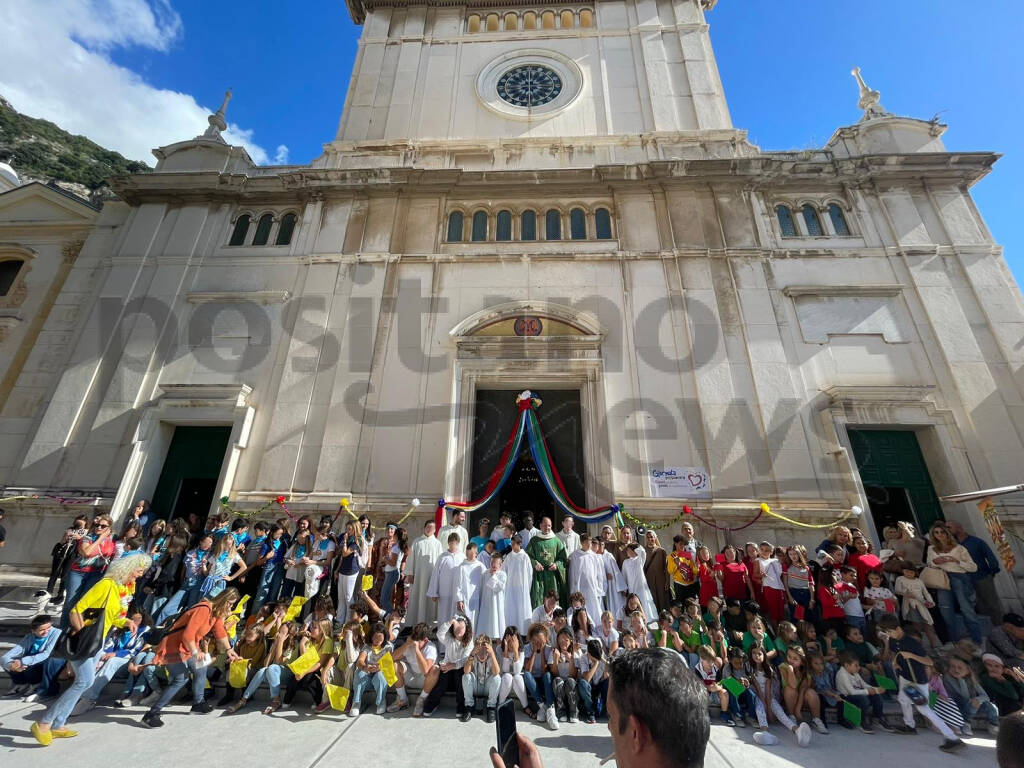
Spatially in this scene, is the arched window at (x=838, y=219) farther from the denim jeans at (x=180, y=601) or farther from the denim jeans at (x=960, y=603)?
the denim jeans at (x=180, y=601)

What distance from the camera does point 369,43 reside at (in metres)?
18.7

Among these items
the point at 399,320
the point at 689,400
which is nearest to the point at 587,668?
the point at 689,400

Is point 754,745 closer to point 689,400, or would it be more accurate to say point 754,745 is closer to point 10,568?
point 689,400

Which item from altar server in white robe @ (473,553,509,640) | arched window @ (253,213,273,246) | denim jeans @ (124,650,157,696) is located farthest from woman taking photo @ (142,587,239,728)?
arched window @ (253,213,273,246)

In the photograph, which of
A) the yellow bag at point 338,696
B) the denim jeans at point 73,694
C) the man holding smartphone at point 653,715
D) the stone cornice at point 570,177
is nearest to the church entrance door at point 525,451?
the yellow bag at point 338,696

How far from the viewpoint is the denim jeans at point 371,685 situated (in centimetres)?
553

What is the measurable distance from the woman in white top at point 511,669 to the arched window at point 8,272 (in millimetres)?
18890

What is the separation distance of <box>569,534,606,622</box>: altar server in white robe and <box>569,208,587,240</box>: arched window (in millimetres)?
9569

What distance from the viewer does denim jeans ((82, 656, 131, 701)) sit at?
209 inches

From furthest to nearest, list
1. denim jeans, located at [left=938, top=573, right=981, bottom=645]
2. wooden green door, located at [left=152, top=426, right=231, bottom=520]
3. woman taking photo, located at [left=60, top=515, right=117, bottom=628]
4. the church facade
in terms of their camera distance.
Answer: wooden green door, located at [left=152, top=426, right=231, bottom=520] < the church facade < woman taking photo, located at [left=60, top=515, right=117, bottom=628] < denim jeans, located at [left=938, top=573, right=981, bottom=645]

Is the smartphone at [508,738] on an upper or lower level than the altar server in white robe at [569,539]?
lower

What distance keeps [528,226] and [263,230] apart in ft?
28.7

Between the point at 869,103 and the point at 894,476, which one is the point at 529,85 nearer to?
the point at 869,103

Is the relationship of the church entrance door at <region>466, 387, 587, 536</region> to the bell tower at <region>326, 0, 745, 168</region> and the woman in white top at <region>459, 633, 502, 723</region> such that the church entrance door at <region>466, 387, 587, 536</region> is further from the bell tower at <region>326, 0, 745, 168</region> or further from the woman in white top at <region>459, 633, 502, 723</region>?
the bell tower at <region>326, 0, 745, 168</region>
